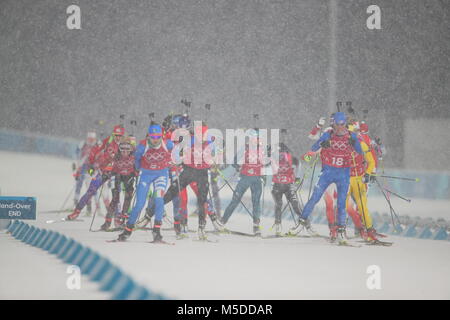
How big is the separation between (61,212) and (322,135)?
726 centimetres

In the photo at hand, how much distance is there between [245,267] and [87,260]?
6.36 feet

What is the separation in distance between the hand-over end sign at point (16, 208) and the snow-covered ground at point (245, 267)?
0.38 meters

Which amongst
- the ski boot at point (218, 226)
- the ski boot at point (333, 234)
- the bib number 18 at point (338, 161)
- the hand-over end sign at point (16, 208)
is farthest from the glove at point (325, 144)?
the hand-over end sign at point (16, 208)

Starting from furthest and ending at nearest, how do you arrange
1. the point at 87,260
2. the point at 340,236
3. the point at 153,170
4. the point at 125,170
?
the point at 125,170, the point at 340,236, the point at 153,170, the point at 87,260

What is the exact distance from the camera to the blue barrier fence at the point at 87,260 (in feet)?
26.7

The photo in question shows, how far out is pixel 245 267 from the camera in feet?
32.3

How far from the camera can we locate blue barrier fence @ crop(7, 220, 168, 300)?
320 inches

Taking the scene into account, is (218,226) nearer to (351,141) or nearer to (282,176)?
(282,176)

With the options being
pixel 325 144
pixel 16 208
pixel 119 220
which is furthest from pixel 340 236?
pixel 16 208

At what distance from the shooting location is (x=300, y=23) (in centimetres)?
3195

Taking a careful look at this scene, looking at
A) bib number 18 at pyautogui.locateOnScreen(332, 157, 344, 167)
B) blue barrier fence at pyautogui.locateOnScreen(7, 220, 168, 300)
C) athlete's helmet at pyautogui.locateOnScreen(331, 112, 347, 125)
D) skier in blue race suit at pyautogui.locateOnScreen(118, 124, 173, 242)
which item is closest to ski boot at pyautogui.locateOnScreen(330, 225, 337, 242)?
→ bib number 18 at pyautogui.locateOnScreen(332, 157, 344, 167)

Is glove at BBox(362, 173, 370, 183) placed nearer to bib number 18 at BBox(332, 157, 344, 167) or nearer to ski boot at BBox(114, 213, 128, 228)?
bib number 18 at BBox(332, 157, 344, 167)
